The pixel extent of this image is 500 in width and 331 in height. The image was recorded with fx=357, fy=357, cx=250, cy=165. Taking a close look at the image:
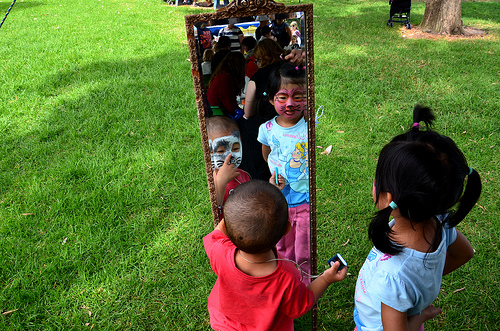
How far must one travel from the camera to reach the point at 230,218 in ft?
4.85

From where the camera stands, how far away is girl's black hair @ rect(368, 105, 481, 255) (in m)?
1.30

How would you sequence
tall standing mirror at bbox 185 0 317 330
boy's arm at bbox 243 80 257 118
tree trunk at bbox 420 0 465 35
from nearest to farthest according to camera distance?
1. tall standing mirror at bbox 185 0 317 330
2. boy's arm at bbox 243 80 257 118
3. tree trunk at bbox 420 0 465 35

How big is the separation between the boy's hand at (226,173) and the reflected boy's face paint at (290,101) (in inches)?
15.6

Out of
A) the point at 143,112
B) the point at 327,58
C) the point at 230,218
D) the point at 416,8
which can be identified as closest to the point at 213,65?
the point at 230,218

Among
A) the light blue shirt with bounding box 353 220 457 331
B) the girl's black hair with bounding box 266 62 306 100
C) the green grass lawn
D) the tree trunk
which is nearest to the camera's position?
the light blue shirt with bounding box 353 220 457 331

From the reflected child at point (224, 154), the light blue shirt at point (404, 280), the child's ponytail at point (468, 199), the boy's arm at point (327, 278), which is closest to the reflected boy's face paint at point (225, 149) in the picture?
the reflected child at point (224, 154)

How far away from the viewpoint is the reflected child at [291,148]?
1887 mm

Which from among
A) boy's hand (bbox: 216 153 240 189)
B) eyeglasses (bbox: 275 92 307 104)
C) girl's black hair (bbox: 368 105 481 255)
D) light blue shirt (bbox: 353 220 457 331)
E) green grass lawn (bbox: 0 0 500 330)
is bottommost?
green grass lawn (bbox: 0 0 500 330)

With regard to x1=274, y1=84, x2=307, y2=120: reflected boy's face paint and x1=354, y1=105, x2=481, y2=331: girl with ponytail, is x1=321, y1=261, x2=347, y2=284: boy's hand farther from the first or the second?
x1=274, y1=84, x2=307, y2=120: reflected boy's face paint

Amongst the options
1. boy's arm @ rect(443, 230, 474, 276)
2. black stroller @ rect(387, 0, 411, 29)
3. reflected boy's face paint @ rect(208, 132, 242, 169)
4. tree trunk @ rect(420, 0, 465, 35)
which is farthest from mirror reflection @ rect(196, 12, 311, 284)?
black stroller @ rect(387, 0, 411, 29)

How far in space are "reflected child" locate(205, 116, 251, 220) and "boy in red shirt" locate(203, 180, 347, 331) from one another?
48cm

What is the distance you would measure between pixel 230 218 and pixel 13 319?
6.87ft

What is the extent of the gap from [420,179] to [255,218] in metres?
0.63

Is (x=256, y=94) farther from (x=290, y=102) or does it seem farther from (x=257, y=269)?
(x=257, y=269)
